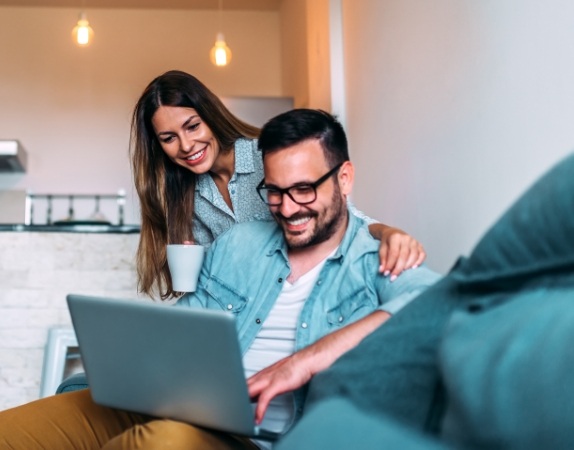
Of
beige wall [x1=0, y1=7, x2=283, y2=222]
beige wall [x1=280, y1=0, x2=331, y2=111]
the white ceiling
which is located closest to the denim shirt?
beige wall [x1=280, y1=0, x2=331, y2=111]

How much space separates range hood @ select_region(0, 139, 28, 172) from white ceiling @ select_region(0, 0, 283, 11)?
1.26 metres

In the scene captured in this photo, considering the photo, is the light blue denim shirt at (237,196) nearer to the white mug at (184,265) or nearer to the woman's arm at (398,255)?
the white mug at (184,265)

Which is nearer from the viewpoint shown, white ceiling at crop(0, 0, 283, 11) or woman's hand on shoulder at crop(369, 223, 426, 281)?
woman's hand on shoulder at crop(369, 223, 426, 281)

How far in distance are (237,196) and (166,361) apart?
3.55ft

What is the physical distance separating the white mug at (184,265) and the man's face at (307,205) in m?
0.20

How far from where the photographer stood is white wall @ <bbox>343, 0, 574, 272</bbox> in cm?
147

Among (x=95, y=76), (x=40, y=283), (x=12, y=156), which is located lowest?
(x=40, y=283)

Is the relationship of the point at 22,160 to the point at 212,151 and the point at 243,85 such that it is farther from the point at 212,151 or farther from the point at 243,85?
the point at 212,151

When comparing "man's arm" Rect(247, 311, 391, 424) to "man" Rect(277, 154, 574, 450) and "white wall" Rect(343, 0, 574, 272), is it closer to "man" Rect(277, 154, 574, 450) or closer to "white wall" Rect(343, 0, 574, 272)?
"man" Rect(277, 154, 574, 450)

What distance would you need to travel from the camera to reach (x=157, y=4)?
21.4 ft

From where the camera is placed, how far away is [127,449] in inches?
44.3

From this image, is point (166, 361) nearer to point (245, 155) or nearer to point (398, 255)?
point (398, 255)

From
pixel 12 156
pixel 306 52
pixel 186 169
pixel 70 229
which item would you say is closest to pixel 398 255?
pixel 186 169

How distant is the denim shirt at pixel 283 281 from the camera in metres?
1.51
